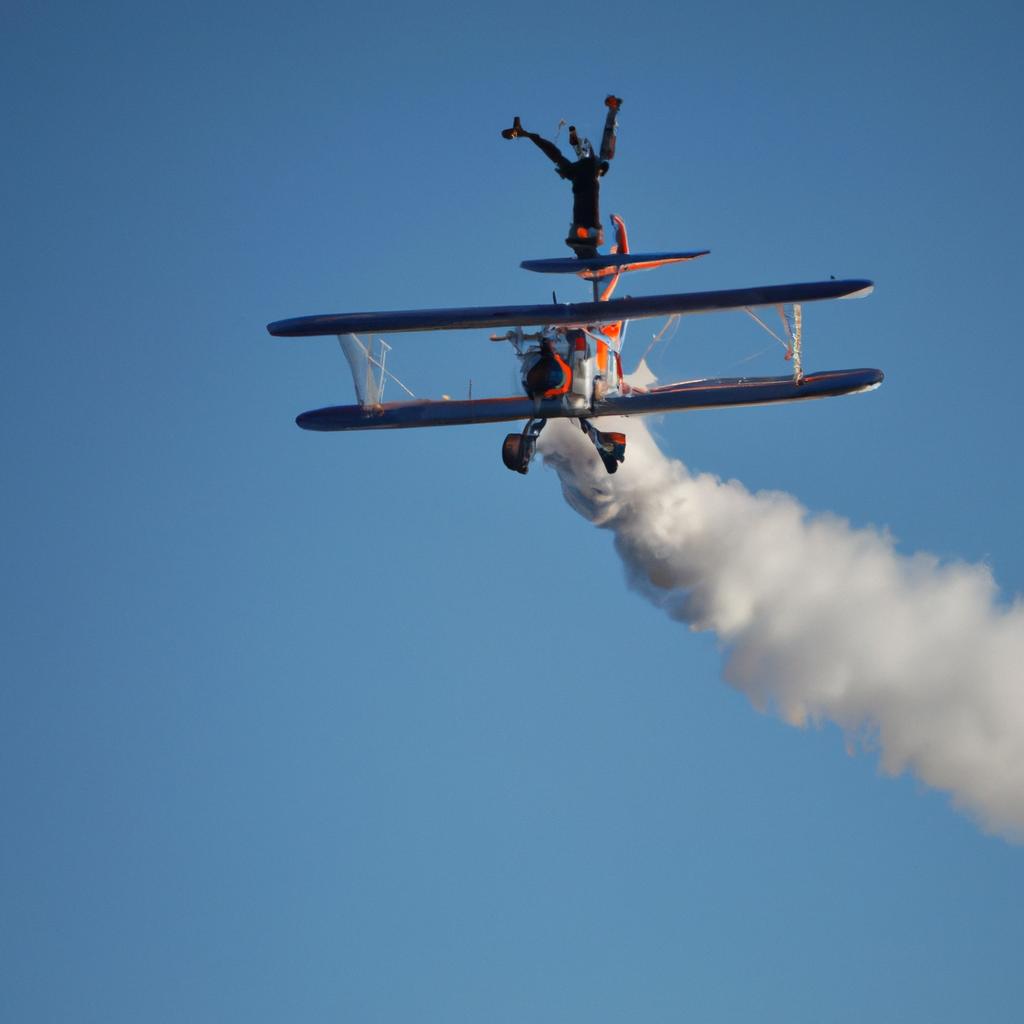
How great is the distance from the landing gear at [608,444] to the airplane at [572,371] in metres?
0.02

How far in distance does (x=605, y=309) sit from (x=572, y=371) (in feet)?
4.54

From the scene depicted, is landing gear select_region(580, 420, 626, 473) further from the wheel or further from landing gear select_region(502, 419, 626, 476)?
the wheel

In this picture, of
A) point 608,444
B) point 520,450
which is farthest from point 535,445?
point 608,444

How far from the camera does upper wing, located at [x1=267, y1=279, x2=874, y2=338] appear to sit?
57188 mm

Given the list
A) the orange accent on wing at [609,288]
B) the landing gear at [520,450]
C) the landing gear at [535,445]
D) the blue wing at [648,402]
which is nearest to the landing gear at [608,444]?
the landing gear at [535,445]

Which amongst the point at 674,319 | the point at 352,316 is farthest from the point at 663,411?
the point at 352,316

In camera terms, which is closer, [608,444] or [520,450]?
[520,450]

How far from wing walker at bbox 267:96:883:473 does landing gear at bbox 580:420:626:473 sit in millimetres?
19

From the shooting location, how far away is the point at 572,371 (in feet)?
190

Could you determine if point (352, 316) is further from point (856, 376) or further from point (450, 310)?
point (856, 376)

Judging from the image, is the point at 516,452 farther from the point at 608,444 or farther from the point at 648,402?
the point at 648,402

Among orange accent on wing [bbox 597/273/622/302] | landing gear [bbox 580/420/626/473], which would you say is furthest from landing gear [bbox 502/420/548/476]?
orange accent on wing [bbox 597/273/622/302]

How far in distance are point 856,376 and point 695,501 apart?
9.18 metres

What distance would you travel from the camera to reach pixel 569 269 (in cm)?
6025
